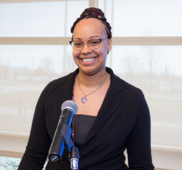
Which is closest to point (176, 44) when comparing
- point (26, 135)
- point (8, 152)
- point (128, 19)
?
point (128, 19)

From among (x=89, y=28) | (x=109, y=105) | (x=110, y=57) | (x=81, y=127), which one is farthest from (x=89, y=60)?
(x=110, y=57)

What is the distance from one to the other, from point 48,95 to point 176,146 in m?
1.84

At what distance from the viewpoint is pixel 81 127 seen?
1190 millimetres

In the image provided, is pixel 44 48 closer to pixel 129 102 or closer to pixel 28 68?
pixel 28 68

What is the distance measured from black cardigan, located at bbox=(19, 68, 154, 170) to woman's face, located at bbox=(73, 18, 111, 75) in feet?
0.56

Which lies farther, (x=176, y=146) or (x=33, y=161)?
(x=176, y=146)

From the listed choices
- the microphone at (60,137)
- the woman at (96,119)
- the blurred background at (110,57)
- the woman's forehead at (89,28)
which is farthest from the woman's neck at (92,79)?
the blurred background at (110,57)

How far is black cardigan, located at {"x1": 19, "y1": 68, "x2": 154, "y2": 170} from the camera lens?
1.16 meters

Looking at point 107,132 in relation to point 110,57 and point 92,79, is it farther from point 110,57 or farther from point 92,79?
point 110,57

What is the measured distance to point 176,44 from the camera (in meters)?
2.43

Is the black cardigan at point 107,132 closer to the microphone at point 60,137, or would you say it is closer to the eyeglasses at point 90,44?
the eyeglasses at point 90,44

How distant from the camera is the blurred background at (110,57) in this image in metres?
2.45

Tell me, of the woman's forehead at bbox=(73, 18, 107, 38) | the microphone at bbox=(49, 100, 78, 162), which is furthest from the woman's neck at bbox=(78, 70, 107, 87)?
the microphone at bbox=(49, 100, 78, 162)

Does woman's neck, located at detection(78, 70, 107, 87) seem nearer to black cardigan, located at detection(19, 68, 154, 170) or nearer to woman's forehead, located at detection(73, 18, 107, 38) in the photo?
black cardigan, located at detection(19, 68, 154, 170)
